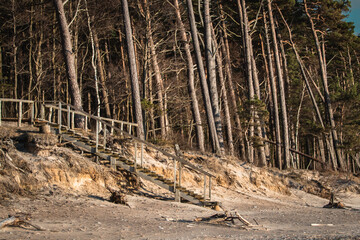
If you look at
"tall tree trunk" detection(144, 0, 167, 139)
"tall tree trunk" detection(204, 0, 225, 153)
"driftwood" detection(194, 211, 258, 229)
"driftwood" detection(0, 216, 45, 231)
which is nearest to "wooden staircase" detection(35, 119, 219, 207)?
"driftwood" detection(194, 211, 258, 229)

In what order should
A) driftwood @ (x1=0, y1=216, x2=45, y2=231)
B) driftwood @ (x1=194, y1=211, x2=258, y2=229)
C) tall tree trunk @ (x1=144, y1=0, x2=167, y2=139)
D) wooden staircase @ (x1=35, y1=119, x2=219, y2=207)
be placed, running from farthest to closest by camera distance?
1. tall tree trunk @ (x1=144, y1=0, x2=167, y2=139)
2. wooden staircase @ (x1=35, y1=119, x2=219, y2=207)
3. driftwood @ (x1=194, y1=211, x2=258, y2=229)
4. driftwood @ (x1=0, y1=216, x2=45, y2=231)

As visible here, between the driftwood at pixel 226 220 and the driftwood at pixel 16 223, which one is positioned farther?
the driftwood at pixel 226 220

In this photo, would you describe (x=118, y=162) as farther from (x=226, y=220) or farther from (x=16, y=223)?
Result: (x=16, y=223)

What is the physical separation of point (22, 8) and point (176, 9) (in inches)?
367

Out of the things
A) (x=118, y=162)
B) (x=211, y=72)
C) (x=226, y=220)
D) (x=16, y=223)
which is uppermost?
(x=211, y=72)

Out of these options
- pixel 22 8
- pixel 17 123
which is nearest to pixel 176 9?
pixel 22 8

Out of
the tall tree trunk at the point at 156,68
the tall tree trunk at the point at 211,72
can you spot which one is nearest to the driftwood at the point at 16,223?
the tall tree trunk at the point at 156,68

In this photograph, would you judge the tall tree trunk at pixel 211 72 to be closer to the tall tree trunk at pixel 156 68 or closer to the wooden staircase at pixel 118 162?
the tall tree trunk at pixel 156 68

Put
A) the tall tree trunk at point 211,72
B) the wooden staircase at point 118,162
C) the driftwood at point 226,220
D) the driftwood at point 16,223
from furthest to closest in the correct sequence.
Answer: the tall tree trunk at point 211,72
the wooden staircase at point 118,162
the driftwood at point 226,220
the driftwood at point 16,223

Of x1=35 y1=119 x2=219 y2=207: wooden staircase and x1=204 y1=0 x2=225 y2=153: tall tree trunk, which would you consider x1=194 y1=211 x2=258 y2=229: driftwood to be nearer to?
x1=35 y1=119 x2=219 y2=207: wooden staircase

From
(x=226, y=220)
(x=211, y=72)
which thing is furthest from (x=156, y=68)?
(x=226, y=220)

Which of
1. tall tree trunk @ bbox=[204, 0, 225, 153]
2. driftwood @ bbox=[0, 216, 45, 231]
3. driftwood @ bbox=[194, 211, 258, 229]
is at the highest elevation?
tall tree trunk @ bbox=[204, 0, 225, 153]

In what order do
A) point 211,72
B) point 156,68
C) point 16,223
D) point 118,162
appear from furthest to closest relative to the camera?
point 156,68, point 211,72, point 118,162, point 16,223

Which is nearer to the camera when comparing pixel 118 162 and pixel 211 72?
pixel 118 162
